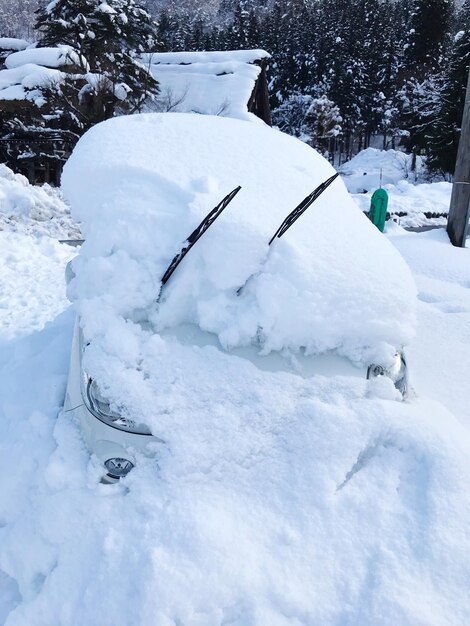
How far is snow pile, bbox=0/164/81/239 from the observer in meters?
8.20

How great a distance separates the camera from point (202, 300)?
2320 mm

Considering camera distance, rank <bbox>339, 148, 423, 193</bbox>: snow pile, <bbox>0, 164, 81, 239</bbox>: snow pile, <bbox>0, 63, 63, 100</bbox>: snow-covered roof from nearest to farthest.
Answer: <bbox>0, 164, 81, 239</bbox>: snow pile < <bbox>0, 63, 63, 100</bbox>: snow-covered roof < <bbox>339, 148, 423, 193</bbox>: snow pile

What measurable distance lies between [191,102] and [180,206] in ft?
57.0

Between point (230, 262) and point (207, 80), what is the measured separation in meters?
18.5

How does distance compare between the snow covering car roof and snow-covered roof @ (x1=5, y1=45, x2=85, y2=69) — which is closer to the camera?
the snow covering car roof

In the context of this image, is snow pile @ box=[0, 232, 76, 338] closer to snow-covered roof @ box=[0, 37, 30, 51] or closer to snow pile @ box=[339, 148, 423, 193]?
snow-covered roof @ box=[0, 37, 30, 51]

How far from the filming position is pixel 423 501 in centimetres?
199

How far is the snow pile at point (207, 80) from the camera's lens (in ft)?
57.6

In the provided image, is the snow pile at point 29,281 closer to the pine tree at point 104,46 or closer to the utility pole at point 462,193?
the utility pole at point 462,193

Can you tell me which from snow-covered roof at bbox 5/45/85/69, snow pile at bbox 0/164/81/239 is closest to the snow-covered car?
snow pile at bbox 0/164/81/239

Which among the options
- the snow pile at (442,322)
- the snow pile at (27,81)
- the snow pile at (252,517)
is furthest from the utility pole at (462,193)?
the snow pile at (27,81)

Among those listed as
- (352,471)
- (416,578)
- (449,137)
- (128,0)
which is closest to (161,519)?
(352,471)

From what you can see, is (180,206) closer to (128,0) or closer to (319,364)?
(319,364)

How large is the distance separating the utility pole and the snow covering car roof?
5.56m
